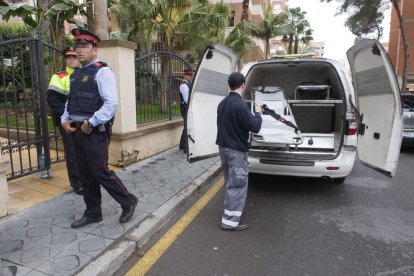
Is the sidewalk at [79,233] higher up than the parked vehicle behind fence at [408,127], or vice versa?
the parked vehicle behind fence at [408,127]

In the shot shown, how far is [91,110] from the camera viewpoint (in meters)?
3.46

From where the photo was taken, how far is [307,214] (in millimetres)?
Answer: 4473

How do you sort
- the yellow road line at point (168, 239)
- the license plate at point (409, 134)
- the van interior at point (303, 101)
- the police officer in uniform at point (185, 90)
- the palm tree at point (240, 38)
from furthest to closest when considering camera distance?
the palm tree at point (240, 38), the license plate at point (409, 134), the police officer in uniform at point (185, 90), the van interior at point (303, 101), the yellow road line at point (168, 239)

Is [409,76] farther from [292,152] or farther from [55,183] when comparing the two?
[55,183]

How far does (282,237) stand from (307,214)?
828 millimetres

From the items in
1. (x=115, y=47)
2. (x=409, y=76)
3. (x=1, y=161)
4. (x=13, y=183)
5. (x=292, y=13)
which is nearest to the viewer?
(x=1, y=161)

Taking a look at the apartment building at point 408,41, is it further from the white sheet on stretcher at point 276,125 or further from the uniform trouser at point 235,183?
the uniform trouser at point 235,183

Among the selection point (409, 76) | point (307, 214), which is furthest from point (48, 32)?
point (409, 76)

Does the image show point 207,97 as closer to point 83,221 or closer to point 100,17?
point 83,221

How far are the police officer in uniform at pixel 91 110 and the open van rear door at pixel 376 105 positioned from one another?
128 inches

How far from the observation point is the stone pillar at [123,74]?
19.3 ft

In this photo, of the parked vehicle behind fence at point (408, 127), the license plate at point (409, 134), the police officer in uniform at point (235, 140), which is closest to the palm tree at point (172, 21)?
the parked vehicle behind fence at point (408, 127)

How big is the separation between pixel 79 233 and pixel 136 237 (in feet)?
1.95

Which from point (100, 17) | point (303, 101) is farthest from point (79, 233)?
point (100, 17)
